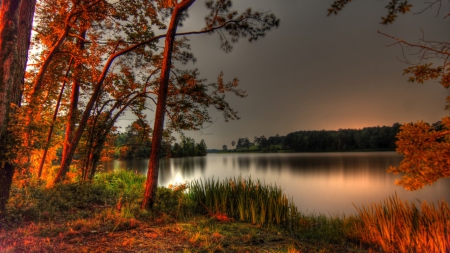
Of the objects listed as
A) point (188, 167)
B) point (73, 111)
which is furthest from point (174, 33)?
point (188, 167)

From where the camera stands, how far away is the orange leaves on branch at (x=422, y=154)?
3425 millimetres

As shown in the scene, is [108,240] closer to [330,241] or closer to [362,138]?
[330,241]

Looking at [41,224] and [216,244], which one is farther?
[41,224]

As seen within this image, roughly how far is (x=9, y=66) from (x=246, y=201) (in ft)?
19.2

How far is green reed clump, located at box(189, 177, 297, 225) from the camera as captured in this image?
21.8ft

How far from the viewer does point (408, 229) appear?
4.98 m

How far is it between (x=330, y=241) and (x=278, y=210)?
1452mm

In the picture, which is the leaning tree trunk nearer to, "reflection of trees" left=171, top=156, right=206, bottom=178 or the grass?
the grass

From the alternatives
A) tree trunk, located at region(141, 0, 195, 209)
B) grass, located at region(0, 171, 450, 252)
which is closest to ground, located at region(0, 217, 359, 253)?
grass, located at region(0, 171, 450, 252)

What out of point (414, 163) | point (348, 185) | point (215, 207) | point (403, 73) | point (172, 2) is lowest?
point (348, 185)

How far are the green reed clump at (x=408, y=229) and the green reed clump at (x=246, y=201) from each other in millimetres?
1842

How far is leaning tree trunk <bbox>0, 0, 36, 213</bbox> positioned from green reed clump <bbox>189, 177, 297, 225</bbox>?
4.49 meters

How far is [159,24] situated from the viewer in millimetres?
9359

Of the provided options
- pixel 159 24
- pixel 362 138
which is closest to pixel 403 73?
pixel 159 24
